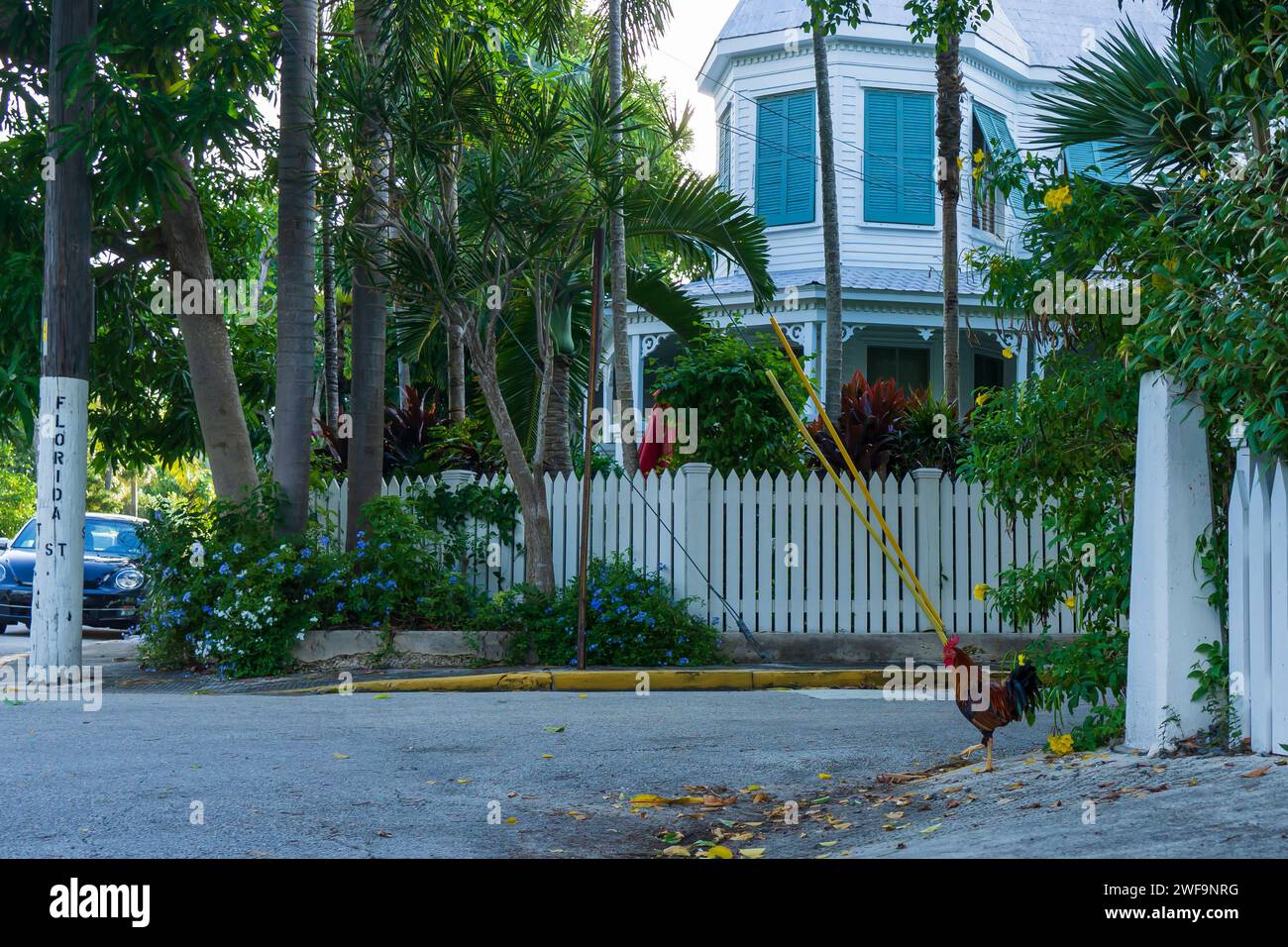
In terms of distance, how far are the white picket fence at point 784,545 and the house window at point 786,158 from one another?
388 inches

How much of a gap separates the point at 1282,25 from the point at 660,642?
7836 millimetres

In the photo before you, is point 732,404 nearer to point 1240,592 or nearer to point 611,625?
point 611,625

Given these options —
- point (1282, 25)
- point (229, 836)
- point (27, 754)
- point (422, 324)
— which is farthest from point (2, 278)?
point (1282, 25)

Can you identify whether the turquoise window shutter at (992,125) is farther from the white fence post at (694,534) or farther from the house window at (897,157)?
the white fence post at (694,534)

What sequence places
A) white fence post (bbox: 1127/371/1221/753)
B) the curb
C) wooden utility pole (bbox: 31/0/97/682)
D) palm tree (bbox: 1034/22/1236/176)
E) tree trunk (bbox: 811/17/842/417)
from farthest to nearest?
tree trunk (bbox: 811/17/842/417), wooden utility pole (bbox: 31/0/97/682), the curb, palm tree (bbox: 1034/22/1236/176), white fence post (bbox: 1127/371/1221/753)

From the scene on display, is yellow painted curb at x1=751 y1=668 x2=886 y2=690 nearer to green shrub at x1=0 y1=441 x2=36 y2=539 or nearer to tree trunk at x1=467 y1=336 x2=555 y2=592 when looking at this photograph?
tree trunk at x1=467 y1=336 x2=555 y2=592

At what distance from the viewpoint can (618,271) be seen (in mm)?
14805

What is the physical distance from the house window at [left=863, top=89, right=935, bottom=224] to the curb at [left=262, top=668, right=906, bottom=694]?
12.3 m

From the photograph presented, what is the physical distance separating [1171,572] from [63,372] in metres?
9.23

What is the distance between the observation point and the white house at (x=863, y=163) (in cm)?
2189

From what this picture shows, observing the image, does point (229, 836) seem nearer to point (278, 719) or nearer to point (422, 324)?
point (278, 719)

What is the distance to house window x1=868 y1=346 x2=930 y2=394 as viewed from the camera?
906 inches

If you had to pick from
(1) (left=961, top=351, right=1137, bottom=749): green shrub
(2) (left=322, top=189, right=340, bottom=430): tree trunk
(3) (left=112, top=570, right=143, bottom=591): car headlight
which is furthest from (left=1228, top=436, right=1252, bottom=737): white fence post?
(2) (left=322, top=189, right=340, bottom=430): tree trunk

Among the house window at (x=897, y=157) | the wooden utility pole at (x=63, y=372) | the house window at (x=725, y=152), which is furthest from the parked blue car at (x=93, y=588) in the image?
the house window at (x=897, y=157)
